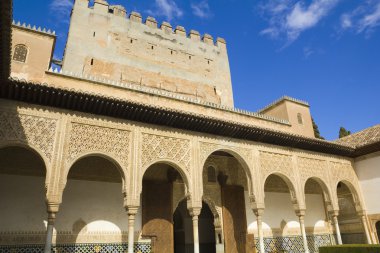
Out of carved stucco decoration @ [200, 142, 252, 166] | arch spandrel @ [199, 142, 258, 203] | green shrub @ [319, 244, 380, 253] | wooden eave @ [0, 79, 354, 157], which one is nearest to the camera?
wooden eave @ [0, 79, 354, 157]

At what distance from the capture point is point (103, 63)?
15.1 metres

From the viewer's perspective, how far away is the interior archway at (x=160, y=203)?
8812 mm

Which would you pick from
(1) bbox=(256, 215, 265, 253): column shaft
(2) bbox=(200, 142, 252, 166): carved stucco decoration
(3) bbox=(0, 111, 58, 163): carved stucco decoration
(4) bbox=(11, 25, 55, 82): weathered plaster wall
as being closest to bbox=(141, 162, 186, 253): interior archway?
(2) bbox=(200, 142, 252, 166): carved stucco decoration

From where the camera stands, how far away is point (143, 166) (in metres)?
7.66

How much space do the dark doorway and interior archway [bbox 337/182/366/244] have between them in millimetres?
5461

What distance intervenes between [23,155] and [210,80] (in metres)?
12.3

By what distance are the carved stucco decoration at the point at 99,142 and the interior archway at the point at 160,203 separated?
202 cm

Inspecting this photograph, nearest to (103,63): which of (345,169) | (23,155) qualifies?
(23,155)

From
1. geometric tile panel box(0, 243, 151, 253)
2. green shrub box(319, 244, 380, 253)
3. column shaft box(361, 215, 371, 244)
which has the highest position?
column shaft box(361, 215, 371, 244)

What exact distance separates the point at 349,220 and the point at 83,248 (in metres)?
10.5

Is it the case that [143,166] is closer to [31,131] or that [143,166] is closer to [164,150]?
[164,150]

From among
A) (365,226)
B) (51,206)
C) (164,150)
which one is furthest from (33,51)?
(365,226)

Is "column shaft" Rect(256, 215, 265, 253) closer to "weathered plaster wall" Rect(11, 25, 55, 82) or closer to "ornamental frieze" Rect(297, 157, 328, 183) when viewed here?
"ornamental frieze" Rect(297, 157, 328, 183)

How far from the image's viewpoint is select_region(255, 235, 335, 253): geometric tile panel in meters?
10.9
